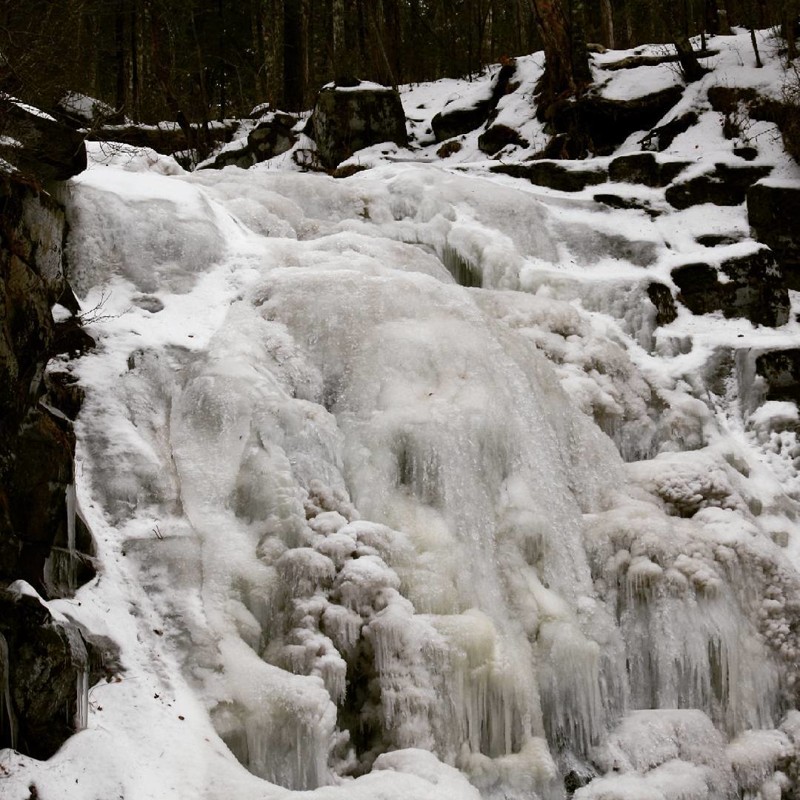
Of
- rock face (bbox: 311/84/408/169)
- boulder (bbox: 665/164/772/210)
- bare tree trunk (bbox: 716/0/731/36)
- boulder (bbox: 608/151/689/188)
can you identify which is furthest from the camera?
bare tree trunk (bbox: 716/0/731/36)

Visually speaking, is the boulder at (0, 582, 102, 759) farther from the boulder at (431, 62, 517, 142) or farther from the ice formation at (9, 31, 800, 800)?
the boulder at (431, 62, 517, 142)

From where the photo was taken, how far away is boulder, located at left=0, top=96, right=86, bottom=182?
216 inches

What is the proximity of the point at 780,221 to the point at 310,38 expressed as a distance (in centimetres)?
1230

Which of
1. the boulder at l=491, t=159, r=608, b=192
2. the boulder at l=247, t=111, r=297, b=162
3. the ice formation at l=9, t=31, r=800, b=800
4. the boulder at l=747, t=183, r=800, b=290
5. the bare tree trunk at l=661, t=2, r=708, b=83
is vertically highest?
the bare tree trunk at l=661, t=2, r=708, b=83

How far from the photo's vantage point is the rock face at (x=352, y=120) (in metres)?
13.9

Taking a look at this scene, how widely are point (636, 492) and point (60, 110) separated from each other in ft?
16.0

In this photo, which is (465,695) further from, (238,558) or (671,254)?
(671,254)

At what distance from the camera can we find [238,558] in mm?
4688

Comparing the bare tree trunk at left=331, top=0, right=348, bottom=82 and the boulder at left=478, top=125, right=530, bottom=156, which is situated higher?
the bare tree trunk at left=331, top=0, right=348, bottom=82

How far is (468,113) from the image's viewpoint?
49.5 ft

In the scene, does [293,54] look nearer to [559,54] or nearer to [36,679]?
[559,54]

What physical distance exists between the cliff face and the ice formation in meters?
0.20

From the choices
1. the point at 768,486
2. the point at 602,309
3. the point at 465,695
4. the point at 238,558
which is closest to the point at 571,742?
the point at 465,695

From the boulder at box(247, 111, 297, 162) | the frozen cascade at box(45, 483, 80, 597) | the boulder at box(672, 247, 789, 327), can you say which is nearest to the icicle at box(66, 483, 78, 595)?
the frozen cascade at box(45, 483, 80, 597)
